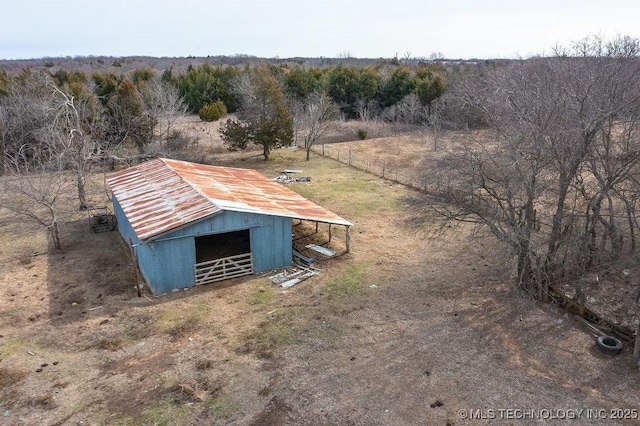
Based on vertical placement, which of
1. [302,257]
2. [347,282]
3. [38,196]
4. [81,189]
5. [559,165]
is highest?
[559,165]

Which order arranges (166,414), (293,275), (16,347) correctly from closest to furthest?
1. (166,414)
2. (16,347)
3. (293,275)

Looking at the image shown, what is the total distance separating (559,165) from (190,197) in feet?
38.6

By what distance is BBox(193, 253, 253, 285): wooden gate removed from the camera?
14.6 meters

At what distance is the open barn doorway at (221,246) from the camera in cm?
1659

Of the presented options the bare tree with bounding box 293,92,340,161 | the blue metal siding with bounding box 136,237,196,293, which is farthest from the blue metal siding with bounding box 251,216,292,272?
the bare tree with bounding box 293,92,340,161

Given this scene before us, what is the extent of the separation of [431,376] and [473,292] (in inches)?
185

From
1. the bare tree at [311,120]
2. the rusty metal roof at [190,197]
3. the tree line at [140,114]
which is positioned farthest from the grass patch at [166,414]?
the bare tree at [311,120]

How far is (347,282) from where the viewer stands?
14.8 metres

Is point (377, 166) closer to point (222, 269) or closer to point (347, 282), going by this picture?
point (347, 282)

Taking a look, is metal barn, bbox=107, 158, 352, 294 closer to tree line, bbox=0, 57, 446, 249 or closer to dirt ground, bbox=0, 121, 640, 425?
dirt ground, bbox=0, 121, 640, 425

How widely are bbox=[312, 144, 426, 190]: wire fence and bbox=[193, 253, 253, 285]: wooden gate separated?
12.0 metres

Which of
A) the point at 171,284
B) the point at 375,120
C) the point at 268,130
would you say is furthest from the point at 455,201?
the point at 375,120

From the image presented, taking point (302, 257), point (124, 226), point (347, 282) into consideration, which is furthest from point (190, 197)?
point (347, 282)

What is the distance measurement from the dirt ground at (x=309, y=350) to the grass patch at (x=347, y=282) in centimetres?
7
